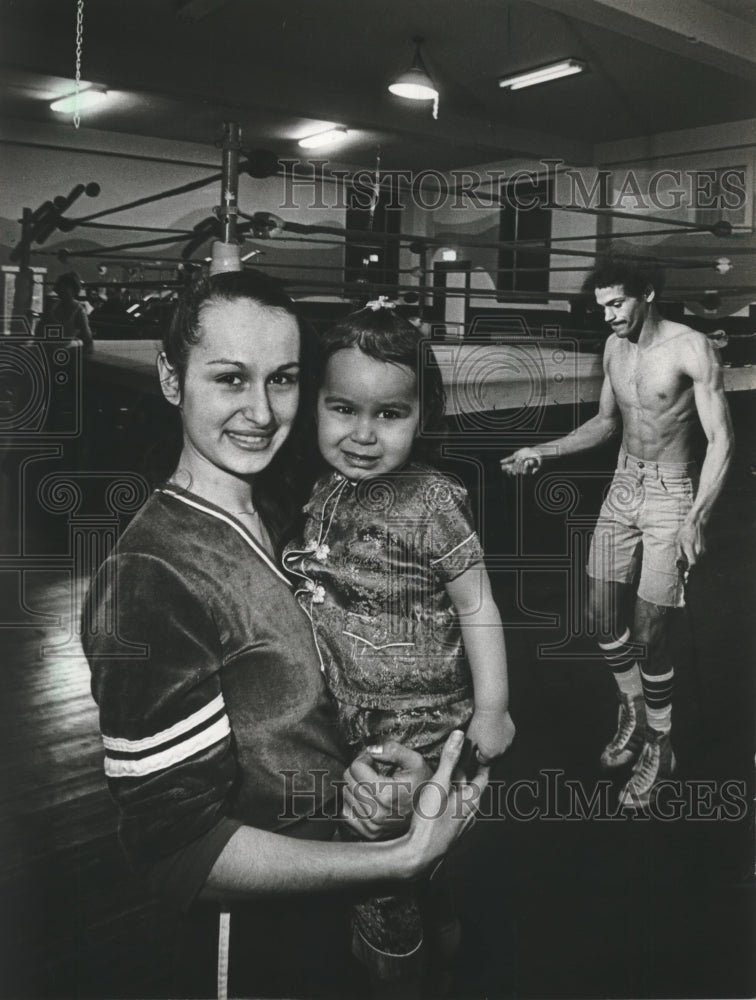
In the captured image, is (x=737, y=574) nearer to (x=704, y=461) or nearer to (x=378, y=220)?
(x=704, y=461)

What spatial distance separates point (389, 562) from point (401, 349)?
37 cm

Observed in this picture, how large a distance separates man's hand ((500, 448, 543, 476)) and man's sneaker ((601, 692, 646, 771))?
0.49m

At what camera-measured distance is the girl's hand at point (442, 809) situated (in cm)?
171

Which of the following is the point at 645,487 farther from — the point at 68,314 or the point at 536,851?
the point at 68,314

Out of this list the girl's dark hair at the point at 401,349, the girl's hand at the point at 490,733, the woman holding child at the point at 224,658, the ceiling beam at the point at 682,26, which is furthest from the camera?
the ceiling beam at the point at 682,26

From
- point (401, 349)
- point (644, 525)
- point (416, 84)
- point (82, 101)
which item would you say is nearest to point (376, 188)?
point (416, 84)

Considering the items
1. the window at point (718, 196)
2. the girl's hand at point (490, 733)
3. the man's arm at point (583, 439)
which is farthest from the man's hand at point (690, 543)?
the window at point (718, 196)

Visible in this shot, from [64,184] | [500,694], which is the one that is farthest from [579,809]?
A: [64,184]

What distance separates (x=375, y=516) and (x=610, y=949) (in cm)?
98

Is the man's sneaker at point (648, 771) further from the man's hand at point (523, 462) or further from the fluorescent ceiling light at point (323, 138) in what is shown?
the fluorescent ceiling light at point (323, 138)

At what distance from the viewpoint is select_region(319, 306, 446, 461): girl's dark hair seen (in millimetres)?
1625

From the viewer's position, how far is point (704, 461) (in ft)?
6.00

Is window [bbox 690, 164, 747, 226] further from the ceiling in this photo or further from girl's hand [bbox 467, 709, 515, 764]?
girl's hand [bbox 467, 709, 515, 764]

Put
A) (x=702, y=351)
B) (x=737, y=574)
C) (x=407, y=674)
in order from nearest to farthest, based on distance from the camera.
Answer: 1. (x=407, y=674)
2. (x=702, y=351)
3. (x=737, y=574)
